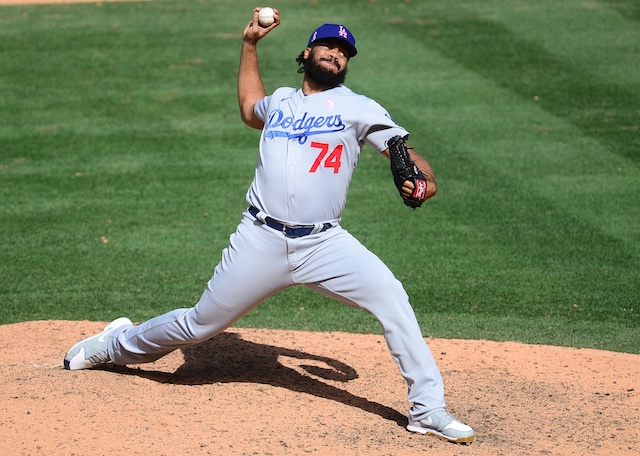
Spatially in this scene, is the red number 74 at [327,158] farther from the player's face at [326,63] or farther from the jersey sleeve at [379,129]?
the player's face at [326,63]

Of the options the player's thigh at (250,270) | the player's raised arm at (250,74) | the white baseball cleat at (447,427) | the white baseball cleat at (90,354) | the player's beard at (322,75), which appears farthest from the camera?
the white baseball cleat at (90,354)

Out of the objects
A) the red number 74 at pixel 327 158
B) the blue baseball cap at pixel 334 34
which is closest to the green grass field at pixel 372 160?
the red number 74 at pixel 327 158

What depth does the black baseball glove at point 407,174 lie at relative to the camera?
461 centimetres

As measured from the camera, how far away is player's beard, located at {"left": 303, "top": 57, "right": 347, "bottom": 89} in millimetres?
A: 4992

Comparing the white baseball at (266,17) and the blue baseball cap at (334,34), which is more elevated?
the white baseball at (266,17)

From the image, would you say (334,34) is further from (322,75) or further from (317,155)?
(317,155)

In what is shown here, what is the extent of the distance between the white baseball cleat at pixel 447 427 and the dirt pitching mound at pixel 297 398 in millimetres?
45

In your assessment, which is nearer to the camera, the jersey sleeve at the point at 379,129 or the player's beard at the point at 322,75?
the jersey sleeve at the point at 379,129

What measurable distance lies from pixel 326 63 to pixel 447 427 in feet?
6.42

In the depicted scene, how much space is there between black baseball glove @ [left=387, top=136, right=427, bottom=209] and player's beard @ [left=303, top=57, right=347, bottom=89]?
56cm

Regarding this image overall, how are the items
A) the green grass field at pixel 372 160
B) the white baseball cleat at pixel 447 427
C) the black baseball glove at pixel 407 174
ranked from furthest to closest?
the green grass field at pixel 372 160 → the white baseball cleat at pixel 447 427 → the black baseball glove at pixel 407 174

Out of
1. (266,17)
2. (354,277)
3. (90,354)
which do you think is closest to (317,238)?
(354,277)

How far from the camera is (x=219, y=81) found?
12047 mm

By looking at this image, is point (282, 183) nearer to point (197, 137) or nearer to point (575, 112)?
point (197, 137)
